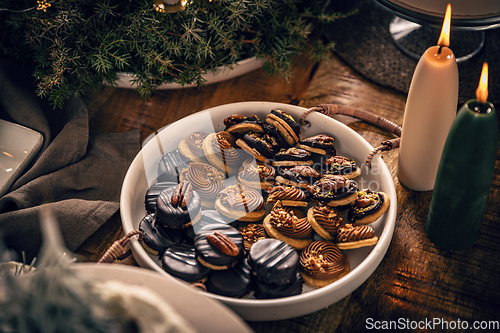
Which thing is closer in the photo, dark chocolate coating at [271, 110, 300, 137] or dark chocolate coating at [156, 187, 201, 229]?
dark chocolate coating at [156, 187, 201, 229]

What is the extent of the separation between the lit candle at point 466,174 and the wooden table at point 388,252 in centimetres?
6

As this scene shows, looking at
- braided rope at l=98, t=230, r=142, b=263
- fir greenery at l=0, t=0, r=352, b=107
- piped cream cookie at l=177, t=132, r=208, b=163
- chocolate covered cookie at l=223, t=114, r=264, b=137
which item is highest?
fir greenery at l=0, t=0, r=352, b=107

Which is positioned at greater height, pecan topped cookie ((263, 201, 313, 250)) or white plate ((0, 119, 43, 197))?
white plate ((0, 119, 43, 197))

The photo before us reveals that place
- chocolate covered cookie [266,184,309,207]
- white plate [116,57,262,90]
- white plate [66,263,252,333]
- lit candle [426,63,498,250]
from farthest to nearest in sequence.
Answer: white plate [116,57,262,90]
chocolate covered cookie [266,184,309,207]
lit candle [426,63,498,250]
white plate [66,263,252,333]

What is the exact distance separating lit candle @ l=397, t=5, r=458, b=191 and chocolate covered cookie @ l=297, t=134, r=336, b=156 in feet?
0.58

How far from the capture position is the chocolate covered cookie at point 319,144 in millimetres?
999

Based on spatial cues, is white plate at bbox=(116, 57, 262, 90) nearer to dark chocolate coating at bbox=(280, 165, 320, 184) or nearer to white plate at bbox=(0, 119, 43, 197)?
white plate at bbox=(0, 119, 43, 197)

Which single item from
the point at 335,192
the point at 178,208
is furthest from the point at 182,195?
the point at 335,192

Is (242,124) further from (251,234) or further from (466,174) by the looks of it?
(466,174)

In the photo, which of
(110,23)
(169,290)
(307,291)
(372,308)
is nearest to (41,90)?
(110,23)

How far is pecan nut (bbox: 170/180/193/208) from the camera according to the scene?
85 cm

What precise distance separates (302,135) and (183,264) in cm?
Answer: 52

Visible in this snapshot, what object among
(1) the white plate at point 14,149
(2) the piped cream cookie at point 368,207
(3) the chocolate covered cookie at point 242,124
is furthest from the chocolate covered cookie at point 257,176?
(1) the white plate at point 14,149

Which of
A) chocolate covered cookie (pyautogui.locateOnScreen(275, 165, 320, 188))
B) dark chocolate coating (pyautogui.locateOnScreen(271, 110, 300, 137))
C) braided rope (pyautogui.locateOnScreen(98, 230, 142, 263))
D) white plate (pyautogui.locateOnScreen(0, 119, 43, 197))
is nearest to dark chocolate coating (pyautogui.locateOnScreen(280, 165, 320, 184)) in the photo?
chocolate covered cookie (pyautogui.locateOnScreen(275, 165, 320, 188))
